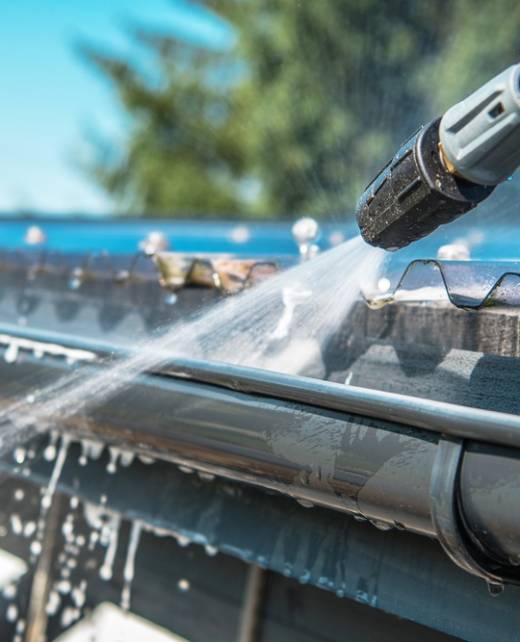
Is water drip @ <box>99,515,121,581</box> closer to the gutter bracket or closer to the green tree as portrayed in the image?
the gutter bracket

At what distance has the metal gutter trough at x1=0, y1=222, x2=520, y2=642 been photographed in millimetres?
922

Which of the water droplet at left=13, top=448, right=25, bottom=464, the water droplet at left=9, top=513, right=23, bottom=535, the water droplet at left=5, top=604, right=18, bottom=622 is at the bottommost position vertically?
the water droplet at left=5, top=604, right=18, bottom=622

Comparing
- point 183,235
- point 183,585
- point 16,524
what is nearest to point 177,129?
point 183,235

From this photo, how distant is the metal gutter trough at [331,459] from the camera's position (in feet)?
3.02

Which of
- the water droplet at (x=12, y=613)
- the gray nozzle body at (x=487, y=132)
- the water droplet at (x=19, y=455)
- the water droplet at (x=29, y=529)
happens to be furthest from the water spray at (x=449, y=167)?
the water droplet at (x=12, y=613)

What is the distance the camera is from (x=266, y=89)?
470 inches

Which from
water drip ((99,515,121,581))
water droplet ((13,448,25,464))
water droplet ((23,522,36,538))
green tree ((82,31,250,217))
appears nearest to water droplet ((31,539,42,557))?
water droplet ((23,522,36,538))

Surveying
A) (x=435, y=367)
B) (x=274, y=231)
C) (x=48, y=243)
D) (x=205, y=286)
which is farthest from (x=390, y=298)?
(x=48, y=243)

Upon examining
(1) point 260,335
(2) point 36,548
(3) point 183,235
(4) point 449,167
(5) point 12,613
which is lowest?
(5) point 12,613

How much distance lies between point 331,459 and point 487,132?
51 cm

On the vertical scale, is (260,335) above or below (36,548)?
above

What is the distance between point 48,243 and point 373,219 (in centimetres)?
291

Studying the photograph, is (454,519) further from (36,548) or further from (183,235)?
(183,235)

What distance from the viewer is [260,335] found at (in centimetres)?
143
